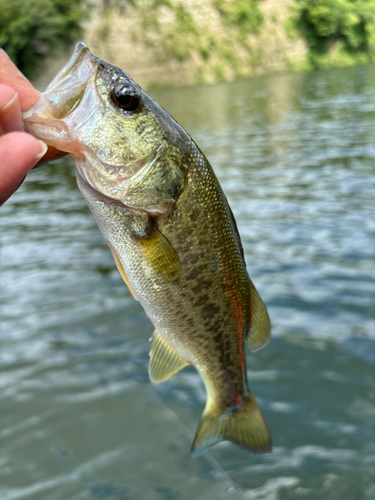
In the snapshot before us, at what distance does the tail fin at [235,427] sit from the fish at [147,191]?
56cm

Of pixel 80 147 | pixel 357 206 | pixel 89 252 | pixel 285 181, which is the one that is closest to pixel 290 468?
pixel 80 147

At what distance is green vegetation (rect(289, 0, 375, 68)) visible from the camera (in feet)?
192

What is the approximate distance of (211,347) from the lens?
241 cm

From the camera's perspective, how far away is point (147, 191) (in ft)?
6.70

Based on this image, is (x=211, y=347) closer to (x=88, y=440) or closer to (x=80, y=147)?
(x=80, y=147)

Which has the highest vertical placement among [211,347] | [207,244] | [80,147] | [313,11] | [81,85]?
[81,85]

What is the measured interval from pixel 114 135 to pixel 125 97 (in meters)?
0.16

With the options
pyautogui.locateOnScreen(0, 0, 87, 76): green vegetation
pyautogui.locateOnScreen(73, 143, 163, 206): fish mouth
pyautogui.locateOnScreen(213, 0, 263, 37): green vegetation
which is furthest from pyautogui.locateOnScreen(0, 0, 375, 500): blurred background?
pyautogui.locateOnScreen(213, 0, 263, 37): green vegetation

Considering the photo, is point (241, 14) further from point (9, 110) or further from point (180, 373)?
point (9, 110)

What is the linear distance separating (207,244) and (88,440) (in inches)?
99.0

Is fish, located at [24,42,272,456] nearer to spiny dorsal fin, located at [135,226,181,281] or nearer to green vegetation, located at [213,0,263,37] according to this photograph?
spiny dorsal fin, located at [135,226,181,281]

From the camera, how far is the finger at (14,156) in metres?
1.35

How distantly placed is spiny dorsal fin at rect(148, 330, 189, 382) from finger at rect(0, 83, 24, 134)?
1.21 metres

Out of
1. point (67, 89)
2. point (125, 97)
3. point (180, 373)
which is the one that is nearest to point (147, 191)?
point (125, 97)
